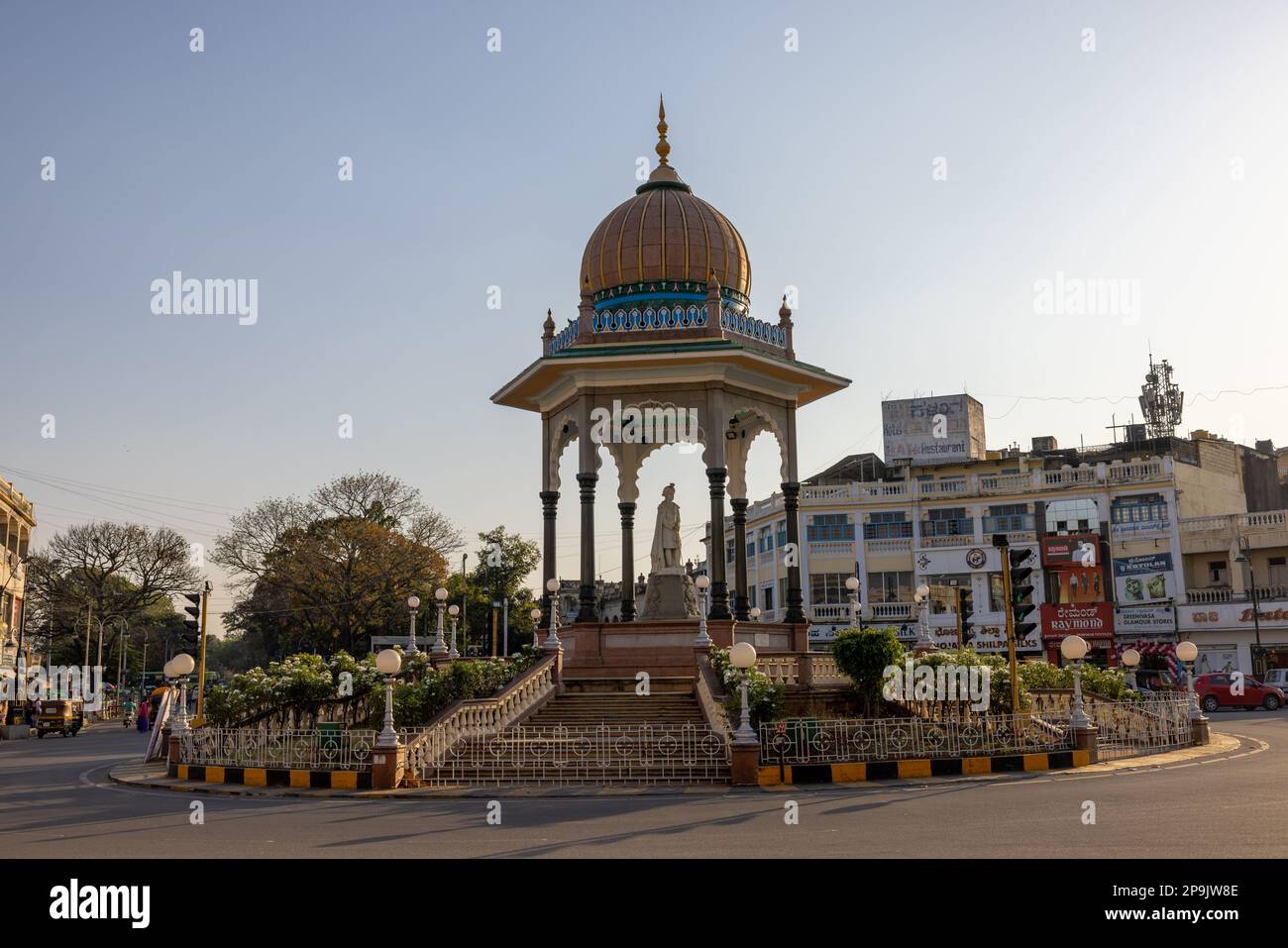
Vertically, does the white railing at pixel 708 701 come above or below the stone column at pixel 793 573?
below

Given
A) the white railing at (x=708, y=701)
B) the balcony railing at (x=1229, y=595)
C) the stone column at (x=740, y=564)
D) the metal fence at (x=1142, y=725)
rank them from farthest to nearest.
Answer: the balcony railing at (x=1229, y=595)
the stone column at (x=740, y=564)
the metal fence at (x=1142, y=725)
the white railing at (x=708, y=701)

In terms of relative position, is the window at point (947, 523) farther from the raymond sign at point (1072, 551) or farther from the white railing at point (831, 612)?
the white railing at point (831, 612)

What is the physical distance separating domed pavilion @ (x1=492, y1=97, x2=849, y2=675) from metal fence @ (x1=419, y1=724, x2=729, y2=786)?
4911mm

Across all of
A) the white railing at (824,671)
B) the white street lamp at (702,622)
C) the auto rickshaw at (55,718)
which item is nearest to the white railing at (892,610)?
the white railing at (824,671)

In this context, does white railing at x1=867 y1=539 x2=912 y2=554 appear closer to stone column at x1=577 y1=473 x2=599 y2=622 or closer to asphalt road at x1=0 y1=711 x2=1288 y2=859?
stone column at x1=577 y1=473 x2=599 y2=622

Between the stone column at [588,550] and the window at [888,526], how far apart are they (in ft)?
106

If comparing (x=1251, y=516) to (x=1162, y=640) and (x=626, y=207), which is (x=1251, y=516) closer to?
(x=1162, y=640)

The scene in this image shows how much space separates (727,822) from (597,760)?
541 cm

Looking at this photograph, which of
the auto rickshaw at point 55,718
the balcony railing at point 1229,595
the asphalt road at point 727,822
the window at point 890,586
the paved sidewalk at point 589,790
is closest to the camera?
the asphalt road at point 727,822

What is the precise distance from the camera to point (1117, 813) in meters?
12.4

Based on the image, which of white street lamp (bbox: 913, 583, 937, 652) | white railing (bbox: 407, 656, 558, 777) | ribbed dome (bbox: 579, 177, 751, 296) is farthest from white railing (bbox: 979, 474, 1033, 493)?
white railing (bbox: 407, 656, 558, 777)

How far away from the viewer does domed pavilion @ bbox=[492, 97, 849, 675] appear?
24250mm

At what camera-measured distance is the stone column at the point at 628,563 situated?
25.2m
